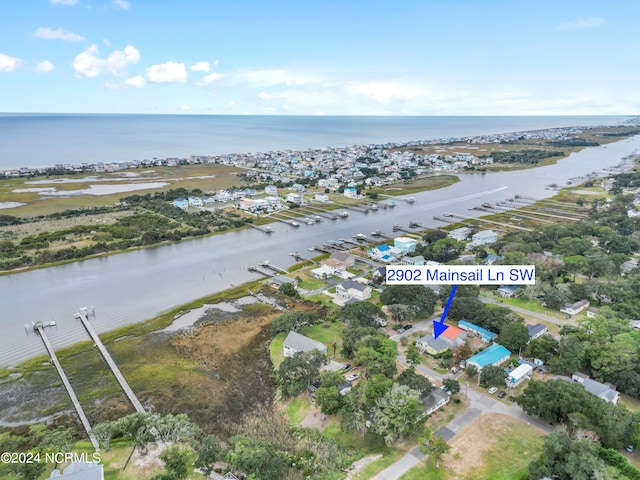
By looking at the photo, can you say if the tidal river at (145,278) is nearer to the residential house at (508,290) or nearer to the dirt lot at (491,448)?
the residential house at (508,290)

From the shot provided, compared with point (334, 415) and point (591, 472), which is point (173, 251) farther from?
point (591, 472)

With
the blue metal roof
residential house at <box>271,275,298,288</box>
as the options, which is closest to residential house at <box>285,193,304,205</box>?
residential house at <box>271,275,298,288</box>

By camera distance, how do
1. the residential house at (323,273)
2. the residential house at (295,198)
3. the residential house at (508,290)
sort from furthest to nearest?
1. the residential house at (295,198)
2. the residential house at (323,273)
3. the residential house at (508,290)

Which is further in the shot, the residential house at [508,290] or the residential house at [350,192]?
the residential house at [350,192]

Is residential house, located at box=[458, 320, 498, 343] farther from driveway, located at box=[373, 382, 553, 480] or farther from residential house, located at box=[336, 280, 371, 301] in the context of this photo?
residential house, located at box=[336, 280, 371, 301]

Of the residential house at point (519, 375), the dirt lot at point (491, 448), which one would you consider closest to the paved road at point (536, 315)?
the residential house at point (519, 375)

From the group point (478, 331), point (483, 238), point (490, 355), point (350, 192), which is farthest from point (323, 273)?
point (350, 192)

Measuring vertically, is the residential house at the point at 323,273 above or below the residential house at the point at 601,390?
above
